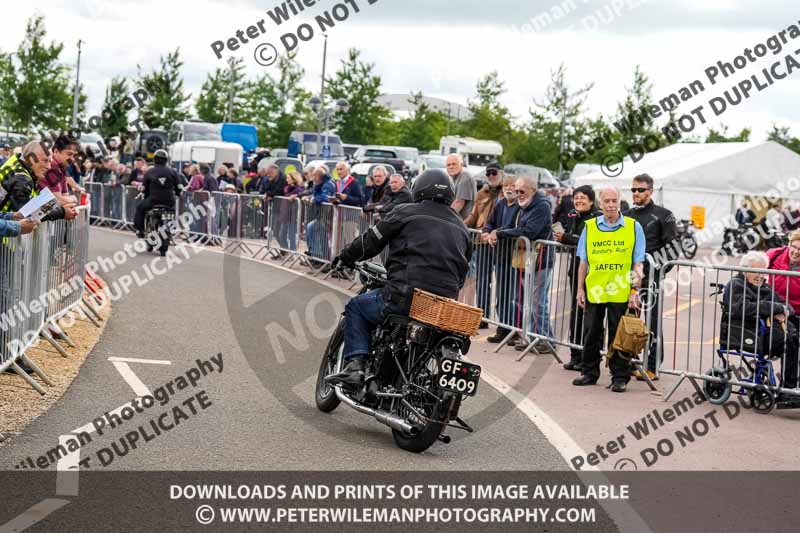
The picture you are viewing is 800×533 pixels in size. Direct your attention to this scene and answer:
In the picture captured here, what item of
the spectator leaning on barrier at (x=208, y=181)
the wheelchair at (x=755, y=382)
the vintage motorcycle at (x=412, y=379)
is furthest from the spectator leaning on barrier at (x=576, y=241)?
the spectator leaning on barrier at (x=208, y=181)

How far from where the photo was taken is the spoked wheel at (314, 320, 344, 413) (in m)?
8.23

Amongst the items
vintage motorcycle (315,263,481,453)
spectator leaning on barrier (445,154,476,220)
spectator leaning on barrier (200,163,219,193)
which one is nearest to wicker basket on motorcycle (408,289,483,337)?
vintage motorcycle (315,263,481,453)

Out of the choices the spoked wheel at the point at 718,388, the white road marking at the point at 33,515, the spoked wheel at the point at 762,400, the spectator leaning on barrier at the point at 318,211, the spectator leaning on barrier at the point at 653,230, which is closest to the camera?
the white road marking at the point at 33,515

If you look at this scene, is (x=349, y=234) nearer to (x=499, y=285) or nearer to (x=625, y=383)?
(x=499, y=285)

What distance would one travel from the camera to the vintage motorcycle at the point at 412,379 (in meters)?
7.14

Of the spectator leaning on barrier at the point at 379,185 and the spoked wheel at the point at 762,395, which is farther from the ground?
the spectator leaning on barrier at the point at 379,185

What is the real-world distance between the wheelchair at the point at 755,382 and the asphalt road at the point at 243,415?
81.8 inches

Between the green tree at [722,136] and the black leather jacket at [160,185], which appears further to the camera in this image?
the green tree at [722,136]

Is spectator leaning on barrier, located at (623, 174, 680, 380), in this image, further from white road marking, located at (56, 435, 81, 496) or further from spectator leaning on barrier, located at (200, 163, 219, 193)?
spectator leaning on barrier, located at (200, 163, 219, 193)

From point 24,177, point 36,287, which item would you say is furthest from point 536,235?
point 24,177

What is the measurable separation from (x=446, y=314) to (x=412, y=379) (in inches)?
23.1

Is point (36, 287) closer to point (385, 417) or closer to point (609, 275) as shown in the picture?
point (385, 417)

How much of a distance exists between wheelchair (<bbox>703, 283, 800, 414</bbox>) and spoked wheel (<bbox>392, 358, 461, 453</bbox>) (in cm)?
367

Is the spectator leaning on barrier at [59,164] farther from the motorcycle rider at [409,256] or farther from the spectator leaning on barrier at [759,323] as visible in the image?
the spectator leaning on barrier at [759,323]
